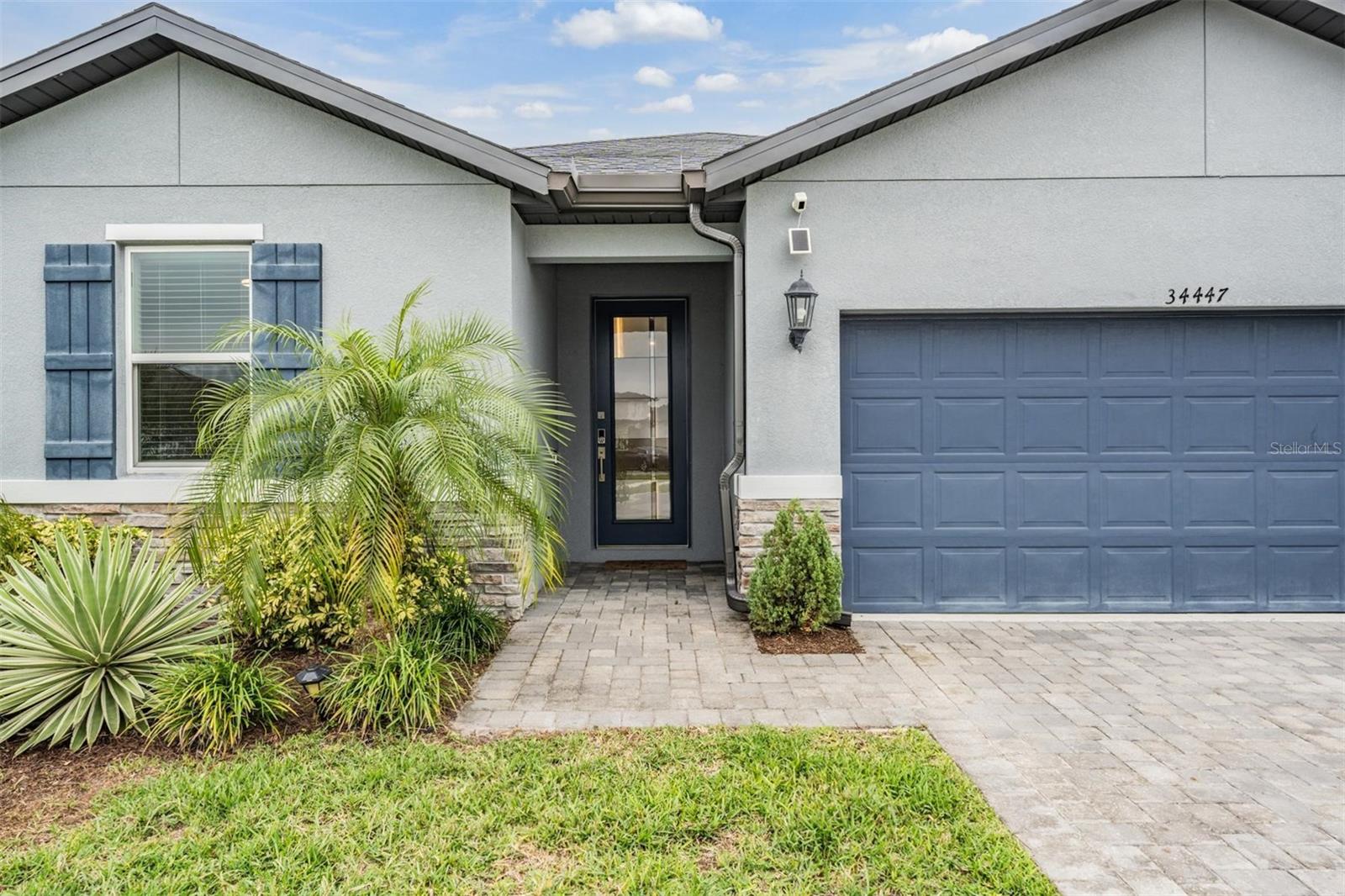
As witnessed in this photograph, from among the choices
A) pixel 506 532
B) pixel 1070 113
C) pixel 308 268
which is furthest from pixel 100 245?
pixel 1070 113

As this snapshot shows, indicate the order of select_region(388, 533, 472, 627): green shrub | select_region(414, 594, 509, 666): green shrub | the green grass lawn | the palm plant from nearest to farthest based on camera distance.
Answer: the green grass lawn, the palm plant, select_region(388, 533, 472, 627): green shrub, select_region(414, 594, 509, 666): green shrub

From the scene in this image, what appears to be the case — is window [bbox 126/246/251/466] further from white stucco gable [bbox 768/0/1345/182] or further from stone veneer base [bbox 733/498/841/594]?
white stucco gable [bbox 768/0/1345/182]

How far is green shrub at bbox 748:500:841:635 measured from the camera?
Result: 5.43 metres

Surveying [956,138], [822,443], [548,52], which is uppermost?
[548,52]

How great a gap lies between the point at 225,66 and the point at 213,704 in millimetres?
4638

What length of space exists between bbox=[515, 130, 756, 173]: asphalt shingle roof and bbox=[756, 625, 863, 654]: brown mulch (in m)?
3.46

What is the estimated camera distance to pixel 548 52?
18.8 m

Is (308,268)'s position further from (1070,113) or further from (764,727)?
(1070,113)

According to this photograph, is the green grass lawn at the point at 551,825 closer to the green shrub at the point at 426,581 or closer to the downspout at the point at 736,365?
the green shrub at the point at 426,581

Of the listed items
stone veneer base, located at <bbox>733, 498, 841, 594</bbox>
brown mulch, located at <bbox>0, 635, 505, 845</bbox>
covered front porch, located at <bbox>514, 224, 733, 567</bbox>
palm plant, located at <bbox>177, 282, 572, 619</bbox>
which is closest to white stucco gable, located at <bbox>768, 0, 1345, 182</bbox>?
stone veneer base, located at <bbox>733, 498, 841, 594</bbox>

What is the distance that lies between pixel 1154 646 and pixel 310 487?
17.0ft

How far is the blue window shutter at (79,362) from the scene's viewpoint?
19.7 ft

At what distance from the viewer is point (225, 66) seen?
19.5 feet

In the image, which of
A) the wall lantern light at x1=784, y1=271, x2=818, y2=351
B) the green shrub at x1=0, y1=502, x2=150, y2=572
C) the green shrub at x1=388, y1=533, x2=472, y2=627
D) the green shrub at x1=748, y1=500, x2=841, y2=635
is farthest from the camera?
the wall lantern light at x1=784, y1=271, x2=818, y2=351
